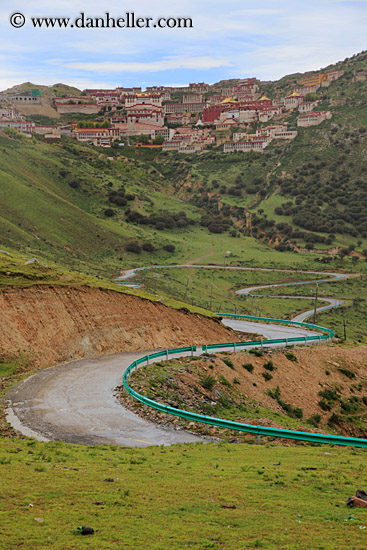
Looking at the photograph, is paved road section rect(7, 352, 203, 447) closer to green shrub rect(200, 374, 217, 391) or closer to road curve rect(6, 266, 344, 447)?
road curve rect(6, 266, 344, 447)

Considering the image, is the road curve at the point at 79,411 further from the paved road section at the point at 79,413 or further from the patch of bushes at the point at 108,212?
the patch of bushes at the point at 108,212

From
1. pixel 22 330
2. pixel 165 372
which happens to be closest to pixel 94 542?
pixel 165 372

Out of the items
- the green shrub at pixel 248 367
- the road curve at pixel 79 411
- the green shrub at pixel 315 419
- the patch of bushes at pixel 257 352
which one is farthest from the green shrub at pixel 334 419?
the road curve at pixel 79 411

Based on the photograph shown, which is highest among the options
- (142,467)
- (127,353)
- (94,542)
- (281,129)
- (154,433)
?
(281,129)

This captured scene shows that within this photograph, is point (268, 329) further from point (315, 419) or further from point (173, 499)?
point (173, 499)

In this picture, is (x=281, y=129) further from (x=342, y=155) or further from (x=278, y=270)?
(x=278, y=270)
